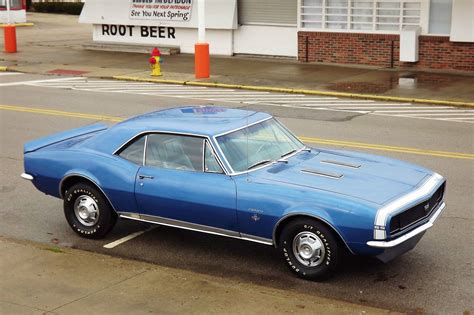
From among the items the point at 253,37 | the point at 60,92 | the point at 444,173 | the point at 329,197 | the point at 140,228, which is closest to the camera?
the point at 329,197

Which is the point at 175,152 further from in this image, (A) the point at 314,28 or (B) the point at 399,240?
(A) the point at 314,28

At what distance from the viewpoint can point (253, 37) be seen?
28.1 metres

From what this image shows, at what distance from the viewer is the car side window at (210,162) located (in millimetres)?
8711

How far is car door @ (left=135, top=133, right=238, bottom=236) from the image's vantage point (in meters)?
8.52

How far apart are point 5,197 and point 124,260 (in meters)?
3.45

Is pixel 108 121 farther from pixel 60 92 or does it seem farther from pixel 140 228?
pixel 140 228

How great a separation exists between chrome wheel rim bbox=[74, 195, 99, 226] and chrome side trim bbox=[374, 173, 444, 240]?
334 centimetres

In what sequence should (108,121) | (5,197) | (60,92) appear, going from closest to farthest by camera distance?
(5,197), (108,121), (60,92)

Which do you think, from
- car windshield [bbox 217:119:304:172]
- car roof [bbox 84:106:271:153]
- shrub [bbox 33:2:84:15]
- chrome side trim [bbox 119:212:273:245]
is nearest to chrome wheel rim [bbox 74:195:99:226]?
chrome side trim [bbox 119:212:273:245]

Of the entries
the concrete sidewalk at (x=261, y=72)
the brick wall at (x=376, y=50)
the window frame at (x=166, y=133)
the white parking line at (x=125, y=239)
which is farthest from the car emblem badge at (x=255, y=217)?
the brick wall at (x=376, y=50)

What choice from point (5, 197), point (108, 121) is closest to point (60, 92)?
point (108, 121)

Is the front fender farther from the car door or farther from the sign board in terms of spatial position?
the sign board

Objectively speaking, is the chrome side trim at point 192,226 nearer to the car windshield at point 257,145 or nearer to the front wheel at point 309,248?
the front wheel at point 309,248

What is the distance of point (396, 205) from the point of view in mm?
7906
